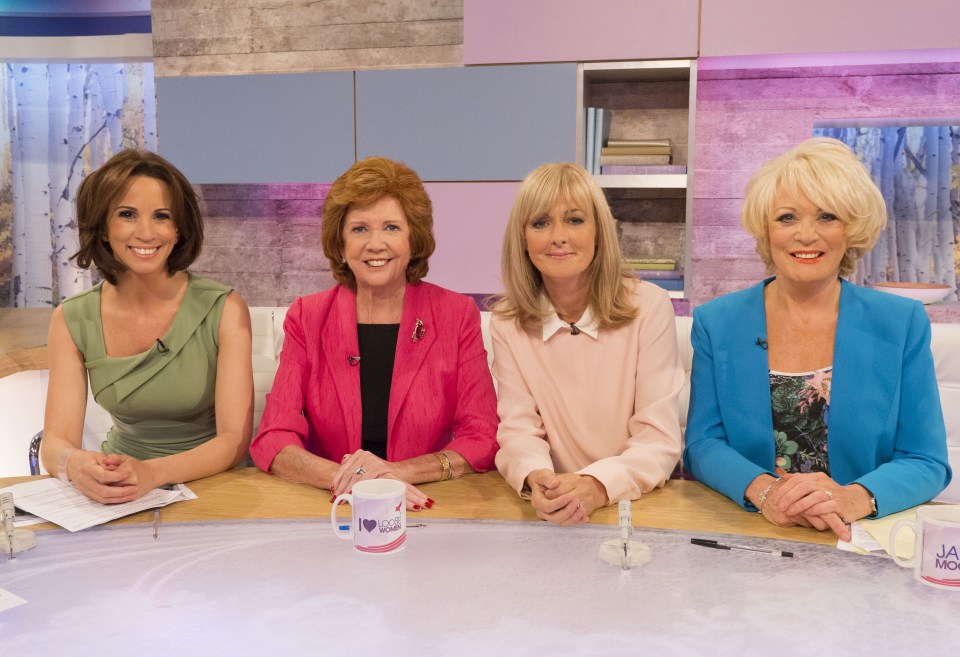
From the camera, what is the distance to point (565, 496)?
1391mm

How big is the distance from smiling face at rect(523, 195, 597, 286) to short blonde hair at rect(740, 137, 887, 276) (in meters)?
0.33

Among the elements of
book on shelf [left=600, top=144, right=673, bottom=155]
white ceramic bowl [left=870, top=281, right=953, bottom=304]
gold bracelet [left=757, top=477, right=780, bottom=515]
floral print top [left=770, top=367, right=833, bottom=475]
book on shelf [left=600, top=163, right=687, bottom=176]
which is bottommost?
gold bracelet [left=757, top=477, right=780, bottom=515]

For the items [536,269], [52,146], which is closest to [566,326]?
[536,269]

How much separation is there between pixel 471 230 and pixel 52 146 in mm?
2345

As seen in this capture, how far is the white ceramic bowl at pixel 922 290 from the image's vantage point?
10.8 ft

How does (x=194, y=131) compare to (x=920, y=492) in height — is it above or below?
above

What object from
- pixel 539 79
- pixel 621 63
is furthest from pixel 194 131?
pixel 621 63

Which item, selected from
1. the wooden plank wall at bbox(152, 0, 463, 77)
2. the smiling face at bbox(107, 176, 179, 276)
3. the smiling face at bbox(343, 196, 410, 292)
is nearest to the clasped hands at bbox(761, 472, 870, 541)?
the smiling face at bbox(343, 196, 410, 292)

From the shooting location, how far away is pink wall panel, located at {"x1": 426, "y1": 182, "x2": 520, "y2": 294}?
3436mm

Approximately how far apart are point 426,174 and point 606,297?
189cm

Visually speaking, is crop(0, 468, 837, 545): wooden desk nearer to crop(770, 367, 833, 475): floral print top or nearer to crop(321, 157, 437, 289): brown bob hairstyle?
crop(770, 367, 833, 475): floral print top

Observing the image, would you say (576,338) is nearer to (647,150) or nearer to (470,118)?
(647,150)

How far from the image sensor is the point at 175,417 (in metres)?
1.95

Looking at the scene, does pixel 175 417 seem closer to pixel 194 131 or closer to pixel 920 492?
pixel 920 492
